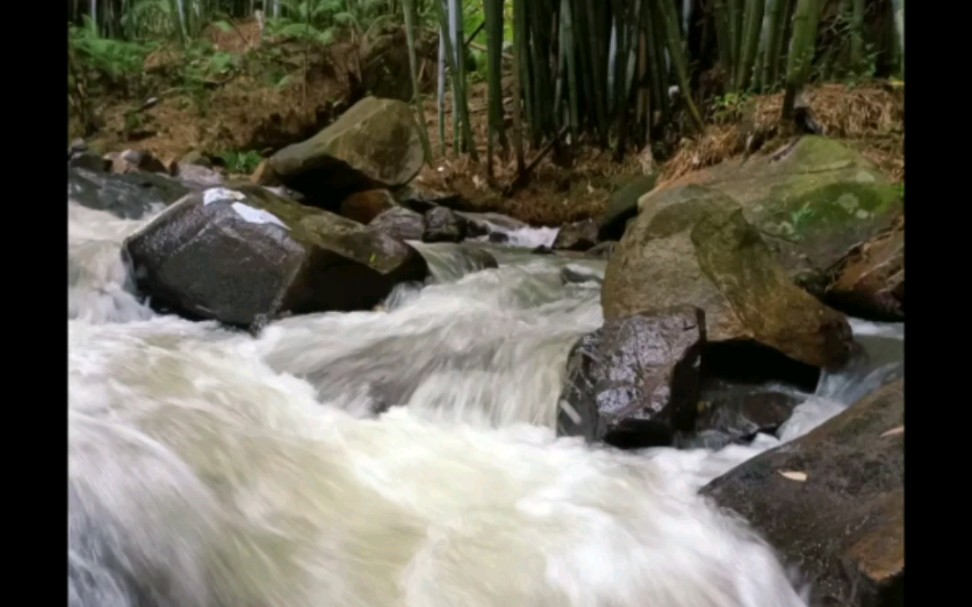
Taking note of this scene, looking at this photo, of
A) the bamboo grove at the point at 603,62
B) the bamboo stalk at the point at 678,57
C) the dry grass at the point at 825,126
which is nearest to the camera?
the dry grass at the point at 825,126

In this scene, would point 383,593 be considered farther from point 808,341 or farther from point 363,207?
point 363,207

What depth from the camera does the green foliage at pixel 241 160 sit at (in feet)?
11.8

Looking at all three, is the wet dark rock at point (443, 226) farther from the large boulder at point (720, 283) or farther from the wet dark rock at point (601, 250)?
the large boulder at point (720, 283)

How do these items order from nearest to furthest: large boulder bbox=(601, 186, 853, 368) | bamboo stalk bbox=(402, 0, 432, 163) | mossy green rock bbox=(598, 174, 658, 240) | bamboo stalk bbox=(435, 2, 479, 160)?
large boulder bbox=(601, 186, 853, 368), mossy green rock bbox=(598, 174, 658, 240), bamboo stalk bbox=(435, 2, 479, 160), bamboo stalk bbox=(402, 0, 432, 163)

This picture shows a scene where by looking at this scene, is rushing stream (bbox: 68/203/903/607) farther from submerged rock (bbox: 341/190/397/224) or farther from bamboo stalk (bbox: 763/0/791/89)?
bamboo stalk (bbox: 763/0/791/89)

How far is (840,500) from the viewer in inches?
51.0

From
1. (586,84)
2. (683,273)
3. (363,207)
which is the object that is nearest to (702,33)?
(586,84)

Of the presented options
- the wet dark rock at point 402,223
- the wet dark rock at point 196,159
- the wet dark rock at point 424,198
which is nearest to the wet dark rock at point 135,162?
the wet dark rock at point 196,159

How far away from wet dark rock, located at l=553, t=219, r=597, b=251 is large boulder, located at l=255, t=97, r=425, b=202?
3.42ft

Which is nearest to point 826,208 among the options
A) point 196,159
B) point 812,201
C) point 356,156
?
point 812,201

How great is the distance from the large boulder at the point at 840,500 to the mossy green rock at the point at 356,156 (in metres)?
2.66

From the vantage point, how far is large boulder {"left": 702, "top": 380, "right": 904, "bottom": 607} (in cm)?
113

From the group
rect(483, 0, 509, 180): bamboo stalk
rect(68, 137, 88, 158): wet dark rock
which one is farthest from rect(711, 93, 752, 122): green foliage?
rect(68, 137, 88, 158): wet dark rock

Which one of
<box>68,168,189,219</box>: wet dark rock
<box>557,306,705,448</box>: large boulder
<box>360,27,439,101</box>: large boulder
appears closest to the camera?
<box>557,306,705,448</box>: large boulder
